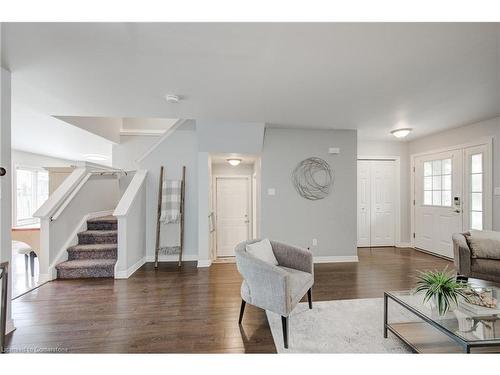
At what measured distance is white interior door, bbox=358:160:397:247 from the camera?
539cm

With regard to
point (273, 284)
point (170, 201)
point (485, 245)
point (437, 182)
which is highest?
point (437, 182)

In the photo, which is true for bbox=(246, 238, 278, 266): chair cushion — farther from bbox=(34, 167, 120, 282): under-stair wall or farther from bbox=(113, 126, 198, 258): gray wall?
bbox=(34, 167, 120, 282): under-stair wall

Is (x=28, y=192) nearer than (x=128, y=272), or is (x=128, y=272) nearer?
(x=128, y=272)

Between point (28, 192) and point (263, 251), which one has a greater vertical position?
point (28, 192)

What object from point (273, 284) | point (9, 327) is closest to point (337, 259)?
point (273, 284)

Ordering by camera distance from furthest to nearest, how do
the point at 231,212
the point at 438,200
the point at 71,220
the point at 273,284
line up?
the point at 231,212, the point at 438,200, the point at 71,220, the point at 273,284

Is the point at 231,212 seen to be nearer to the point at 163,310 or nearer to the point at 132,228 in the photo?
the point at 132,228

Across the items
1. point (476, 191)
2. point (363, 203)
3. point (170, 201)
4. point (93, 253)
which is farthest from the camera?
point (363, 203)

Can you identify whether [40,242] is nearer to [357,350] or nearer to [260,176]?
[260,176]

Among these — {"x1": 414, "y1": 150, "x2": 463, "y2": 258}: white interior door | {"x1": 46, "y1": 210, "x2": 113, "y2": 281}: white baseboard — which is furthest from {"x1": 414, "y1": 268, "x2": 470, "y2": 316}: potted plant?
{"x1": 46, "y1": 210, "x2": 113, "y2": 281}: white baseboard

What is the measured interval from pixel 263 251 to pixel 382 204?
4089mm

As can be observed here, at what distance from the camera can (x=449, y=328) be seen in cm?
157
